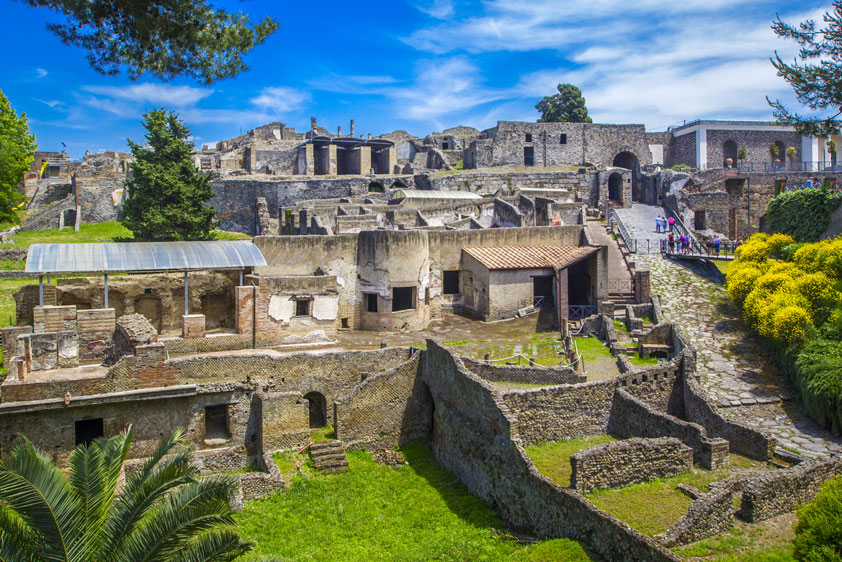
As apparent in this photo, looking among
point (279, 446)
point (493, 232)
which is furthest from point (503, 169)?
point (279, 446)

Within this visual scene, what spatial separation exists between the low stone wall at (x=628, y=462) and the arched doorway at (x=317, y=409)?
9.05 metres

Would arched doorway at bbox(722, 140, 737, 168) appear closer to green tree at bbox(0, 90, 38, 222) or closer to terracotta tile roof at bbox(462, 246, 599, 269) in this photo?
terracotta tile roof at bbox(462, 246, 599, 269)

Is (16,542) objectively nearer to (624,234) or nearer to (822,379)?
(822,379)

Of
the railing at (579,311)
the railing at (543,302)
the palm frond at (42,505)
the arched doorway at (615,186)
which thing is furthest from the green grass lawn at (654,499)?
the arched doorway at (615,186)

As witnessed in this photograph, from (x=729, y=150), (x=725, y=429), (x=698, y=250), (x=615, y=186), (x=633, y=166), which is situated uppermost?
(x=729, y=150)

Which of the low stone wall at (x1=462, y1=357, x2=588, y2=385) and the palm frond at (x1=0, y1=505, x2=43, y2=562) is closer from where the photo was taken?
the palm frond at (x1=0, y1=505, x2=43, y2=562)

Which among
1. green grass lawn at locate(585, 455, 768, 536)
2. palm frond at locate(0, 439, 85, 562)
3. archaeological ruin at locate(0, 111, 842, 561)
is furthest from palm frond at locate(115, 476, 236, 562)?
green grass lawn at locate(585, 455, 768, 536)

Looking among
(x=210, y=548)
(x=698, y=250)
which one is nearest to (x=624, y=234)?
(x=698, y=250)

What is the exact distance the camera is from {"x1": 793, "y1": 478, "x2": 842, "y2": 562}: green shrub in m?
9.65

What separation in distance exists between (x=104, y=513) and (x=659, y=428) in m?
10.8

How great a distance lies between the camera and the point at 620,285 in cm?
2703

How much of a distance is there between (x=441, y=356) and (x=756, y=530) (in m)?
8.88

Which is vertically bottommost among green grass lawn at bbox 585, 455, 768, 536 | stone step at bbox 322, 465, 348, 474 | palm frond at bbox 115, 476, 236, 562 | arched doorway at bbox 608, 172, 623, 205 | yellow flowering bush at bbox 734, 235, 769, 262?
stone step at bbox 322, 465, 348, 474

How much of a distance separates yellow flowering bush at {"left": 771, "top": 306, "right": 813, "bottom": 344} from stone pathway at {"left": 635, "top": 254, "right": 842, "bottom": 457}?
112 centimetres
